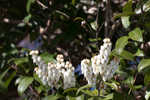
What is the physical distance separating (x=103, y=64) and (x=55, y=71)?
0.73ft

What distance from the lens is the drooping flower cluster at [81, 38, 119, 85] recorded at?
1174 mm

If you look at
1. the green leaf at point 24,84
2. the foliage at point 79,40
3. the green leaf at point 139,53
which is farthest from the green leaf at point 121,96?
the green leaf at point 24,84

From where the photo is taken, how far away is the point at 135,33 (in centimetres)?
144

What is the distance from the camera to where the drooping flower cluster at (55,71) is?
127cm

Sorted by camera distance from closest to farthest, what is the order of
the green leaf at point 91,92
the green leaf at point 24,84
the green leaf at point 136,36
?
the green leaf at point 91,92 < the green leaf at point 136,36 < the green leaf at point 24,84

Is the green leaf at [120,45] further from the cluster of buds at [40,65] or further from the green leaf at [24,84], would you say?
the green leaf at [24,84]

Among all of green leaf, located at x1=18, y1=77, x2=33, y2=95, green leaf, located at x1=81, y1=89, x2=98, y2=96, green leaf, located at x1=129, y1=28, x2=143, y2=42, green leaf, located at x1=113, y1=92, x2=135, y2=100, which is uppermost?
green leaf, located at x1=129, y1=28, x2=143, y2=42

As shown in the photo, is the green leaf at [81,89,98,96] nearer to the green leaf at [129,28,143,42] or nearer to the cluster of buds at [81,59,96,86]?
the cluster of buds at [81,59,96,86]

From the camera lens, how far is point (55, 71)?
1266 millimetres

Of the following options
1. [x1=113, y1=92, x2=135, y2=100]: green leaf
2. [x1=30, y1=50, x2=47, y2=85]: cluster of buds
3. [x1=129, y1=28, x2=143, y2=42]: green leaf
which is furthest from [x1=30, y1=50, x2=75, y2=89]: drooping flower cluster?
[x1=129, y1=28, x2=143, y2=42]: green leaf

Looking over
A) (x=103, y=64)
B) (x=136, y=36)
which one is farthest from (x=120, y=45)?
(x=103, y=64)

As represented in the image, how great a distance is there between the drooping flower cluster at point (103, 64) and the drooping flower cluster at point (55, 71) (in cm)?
8

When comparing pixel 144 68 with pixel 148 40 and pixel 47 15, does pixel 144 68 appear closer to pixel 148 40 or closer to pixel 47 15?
pixel 148 40

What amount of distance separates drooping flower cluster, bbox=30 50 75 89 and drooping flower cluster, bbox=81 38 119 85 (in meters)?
0.08
